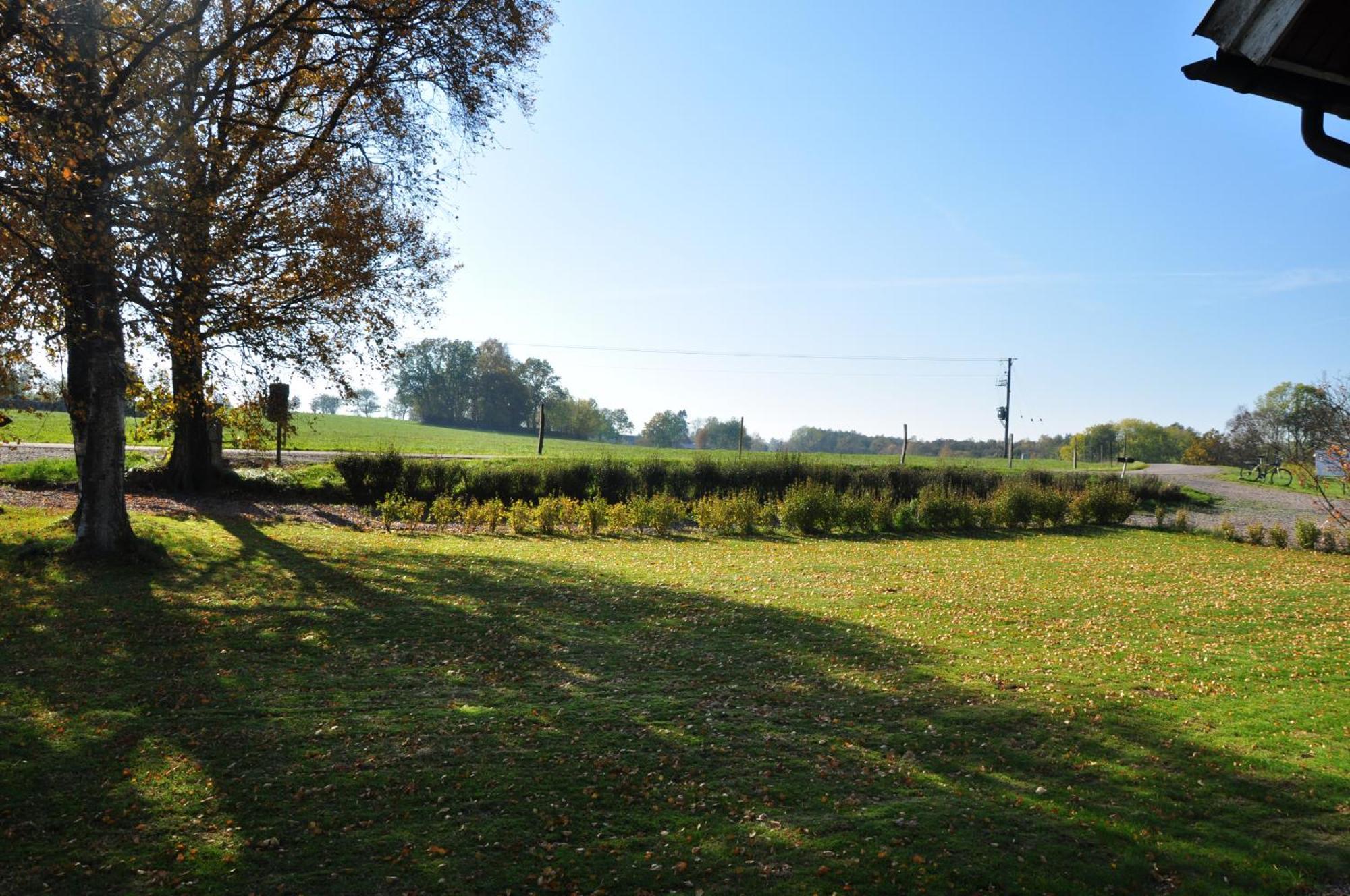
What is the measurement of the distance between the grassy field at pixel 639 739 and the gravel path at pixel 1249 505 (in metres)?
17.5

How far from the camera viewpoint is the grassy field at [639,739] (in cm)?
420

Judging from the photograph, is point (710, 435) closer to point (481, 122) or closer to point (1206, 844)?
point (481, 122)

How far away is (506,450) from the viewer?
48844 mm

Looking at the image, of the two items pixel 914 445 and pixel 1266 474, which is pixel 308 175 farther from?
pixel 914 445

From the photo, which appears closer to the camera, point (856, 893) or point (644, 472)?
point (856, 893)

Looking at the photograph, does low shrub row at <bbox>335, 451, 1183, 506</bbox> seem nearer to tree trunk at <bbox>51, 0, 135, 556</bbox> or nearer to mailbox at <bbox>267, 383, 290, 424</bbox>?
mailbox at <bbox>267, 383, 290, 424</bbox>

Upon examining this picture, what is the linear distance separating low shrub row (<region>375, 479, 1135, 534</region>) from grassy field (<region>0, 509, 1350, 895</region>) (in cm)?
749

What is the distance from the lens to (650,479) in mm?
25391

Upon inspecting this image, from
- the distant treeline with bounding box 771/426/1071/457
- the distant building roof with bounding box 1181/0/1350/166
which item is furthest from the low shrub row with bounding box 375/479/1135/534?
the distant treeline with bounding box 771/426/1071/457

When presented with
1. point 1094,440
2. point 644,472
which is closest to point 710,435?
point 1094,440

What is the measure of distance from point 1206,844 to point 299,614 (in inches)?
343

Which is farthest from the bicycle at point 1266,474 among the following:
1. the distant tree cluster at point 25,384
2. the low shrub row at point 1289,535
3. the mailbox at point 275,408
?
the distant tree cluster at point 25,384

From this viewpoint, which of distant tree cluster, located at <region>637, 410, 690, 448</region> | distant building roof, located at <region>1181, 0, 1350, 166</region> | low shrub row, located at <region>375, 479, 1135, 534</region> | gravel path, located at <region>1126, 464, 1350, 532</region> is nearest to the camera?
distant building roof, located at <region>1181, 0, 1350, 166</region>

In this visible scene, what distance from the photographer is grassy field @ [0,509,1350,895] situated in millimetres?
4199
